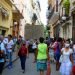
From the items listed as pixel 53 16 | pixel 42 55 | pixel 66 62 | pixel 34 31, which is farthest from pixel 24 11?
pixel 66 62

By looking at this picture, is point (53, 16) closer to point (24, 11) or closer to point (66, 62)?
point (24, 11)

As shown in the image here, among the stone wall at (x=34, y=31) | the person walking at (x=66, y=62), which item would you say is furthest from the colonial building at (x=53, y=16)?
the person walking at (x=66, y=62)

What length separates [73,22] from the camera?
31.4 meters

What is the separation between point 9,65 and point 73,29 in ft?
44.6

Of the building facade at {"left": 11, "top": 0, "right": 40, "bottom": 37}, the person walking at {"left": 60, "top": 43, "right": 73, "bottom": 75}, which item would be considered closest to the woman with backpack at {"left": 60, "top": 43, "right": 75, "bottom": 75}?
the person walking at {"left": 60, "top": 43, "right": 73, "bottom": 75}

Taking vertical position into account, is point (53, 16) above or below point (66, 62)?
above

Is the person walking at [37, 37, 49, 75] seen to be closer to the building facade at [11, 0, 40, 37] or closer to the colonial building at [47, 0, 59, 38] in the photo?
the building facade at [11, 0, 40, 37]

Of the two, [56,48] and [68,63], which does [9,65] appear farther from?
[68,63]

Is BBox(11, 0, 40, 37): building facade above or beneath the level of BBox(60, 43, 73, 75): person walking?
above

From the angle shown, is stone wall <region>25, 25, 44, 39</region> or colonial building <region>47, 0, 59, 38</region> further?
colonial building <region>47, 0, 59, 38</region>

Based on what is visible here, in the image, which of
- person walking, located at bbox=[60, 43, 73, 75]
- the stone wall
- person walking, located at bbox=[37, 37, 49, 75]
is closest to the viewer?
person walking, located at bbox=[60, 43, 73, 75]

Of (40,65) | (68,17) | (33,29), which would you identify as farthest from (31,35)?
(40,65)

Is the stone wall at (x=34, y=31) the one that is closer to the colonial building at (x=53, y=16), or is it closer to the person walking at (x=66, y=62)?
the colonial building at (x=53, y=16)

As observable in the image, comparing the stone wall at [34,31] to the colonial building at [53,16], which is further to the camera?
the colonial building at [53,16]
